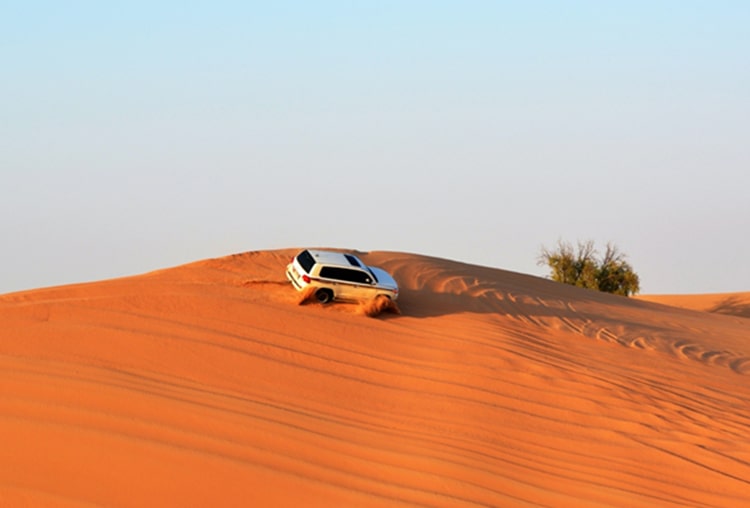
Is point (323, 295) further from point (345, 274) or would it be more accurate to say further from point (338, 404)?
point (338, 404)

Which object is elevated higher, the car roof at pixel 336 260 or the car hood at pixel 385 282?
the car roof at pixel 336 260

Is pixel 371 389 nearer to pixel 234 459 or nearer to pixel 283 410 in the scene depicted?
pixel 283 410

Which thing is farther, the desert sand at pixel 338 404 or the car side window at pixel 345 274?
the car side window at pixel 345 274

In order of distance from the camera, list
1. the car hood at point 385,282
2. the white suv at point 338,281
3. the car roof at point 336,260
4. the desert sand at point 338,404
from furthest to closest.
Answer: the car hood at point 385,282
the car roof at point 336,260
the white suv at point 338,281
the desert sand at point 338,404

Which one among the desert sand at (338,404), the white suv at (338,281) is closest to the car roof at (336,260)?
the white suv at (338,281)

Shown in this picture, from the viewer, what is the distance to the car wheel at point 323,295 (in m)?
13.9

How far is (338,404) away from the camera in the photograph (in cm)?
935

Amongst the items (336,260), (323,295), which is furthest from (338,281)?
(336,260)

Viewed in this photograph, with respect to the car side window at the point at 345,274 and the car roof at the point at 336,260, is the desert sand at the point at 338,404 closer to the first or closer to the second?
the car side window at the point at 345,274

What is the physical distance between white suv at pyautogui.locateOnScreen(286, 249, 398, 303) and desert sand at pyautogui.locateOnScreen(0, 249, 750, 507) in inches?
9.9

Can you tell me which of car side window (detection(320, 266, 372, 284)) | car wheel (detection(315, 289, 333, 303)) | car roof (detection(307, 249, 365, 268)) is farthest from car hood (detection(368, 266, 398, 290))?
car wheel (detection(315, 289, 333, 303))

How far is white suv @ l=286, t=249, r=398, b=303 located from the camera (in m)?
13.8

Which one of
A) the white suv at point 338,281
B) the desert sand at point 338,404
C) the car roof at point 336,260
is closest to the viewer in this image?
the desert sand at point 338,404

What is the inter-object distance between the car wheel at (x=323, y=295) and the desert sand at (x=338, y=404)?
197mm
